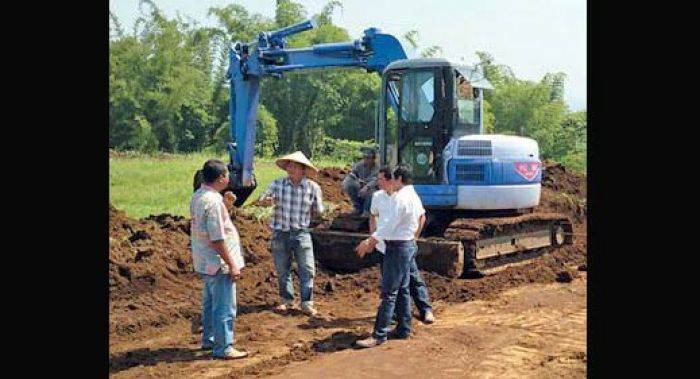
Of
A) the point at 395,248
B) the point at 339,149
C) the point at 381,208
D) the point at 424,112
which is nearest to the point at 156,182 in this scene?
the point at 339,149

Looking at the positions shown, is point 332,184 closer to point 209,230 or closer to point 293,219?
point 293,219

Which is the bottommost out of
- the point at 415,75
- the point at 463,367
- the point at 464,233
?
the point at 463,367

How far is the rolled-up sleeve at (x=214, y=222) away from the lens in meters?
6.92

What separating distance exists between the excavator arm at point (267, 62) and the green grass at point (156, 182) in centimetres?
398

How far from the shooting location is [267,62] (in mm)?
14516

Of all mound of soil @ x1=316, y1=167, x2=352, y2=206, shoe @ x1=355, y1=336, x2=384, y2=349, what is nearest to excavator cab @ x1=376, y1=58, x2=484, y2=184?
shoe @ x1=355, y1=336, x2=384, y2=349

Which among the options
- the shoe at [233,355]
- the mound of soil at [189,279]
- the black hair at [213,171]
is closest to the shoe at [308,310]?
the mound of soil at [189,279]

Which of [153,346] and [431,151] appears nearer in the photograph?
[153,346]

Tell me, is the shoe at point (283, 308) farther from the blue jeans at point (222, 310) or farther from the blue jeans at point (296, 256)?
the blue jeans at point (222, 310)
